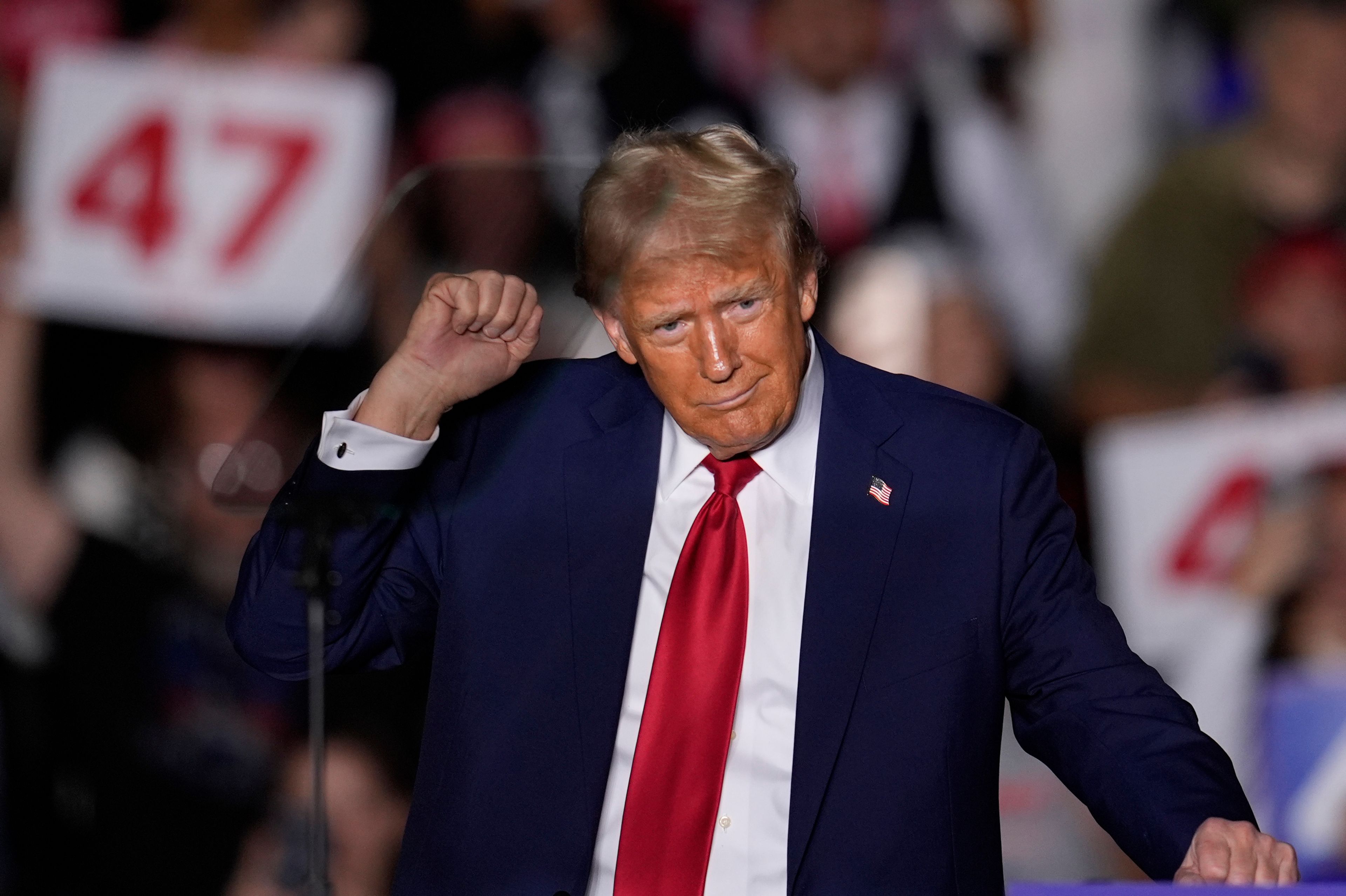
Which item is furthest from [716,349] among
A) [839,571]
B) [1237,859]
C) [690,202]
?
[1237,859]

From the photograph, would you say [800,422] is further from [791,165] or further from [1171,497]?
[1171,497]

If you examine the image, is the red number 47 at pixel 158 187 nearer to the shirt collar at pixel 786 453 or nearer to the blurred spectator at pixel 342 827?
the blurred spectator at pixel 342 827

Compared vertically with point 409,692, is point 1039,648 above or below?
above

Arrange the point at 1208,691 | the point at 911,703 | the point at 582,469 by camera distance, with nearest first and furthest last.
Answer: the point at 911,703 < the point at 582,469 < the point at 1208,691

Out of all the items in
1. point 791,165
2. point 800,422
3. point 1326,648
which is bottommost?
point 1326,648

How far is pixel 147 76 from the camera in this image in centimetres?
390

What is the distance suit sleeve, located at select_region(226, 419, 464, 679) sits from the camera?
5.09ft

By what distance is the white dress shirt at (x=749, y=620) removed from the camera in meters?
1.56

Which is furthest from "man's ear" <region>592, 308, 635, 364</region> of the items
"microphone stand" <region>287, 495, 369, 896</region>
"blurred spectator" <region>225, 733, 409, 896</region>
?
"blurred spectator" <region>225, 733, 409, 896</region>

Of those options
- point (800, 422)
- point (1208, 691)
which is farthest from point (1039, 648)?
point (1208, 691)

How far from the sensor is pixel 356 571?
158 centimetres

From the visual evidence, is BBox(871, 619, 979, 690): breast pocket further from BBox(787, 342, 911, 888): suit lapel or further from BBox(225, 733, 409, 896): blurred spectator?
BBox(225, 733, 409, 896): blurred spectator

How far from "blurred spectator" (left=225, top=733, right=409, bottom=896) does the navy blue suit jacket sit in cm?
194

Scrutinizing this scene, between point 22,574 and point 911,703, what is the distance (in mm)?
2882
